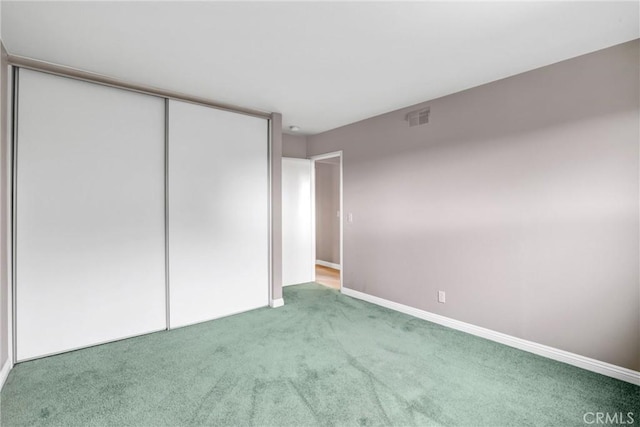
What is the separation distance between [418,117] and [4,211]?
3959mm

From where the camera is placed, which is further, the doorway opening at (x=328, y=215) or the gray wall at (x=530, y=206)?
the doorway opening at (x=328, y=215)

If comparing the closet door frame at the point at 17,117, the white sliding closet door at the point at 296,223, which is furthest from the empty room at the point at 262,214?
the white sliding closet door at the point at 296,223

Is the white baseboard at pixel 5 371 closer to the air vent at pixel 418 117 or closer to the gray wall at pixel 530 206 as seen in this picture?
the gray wall at pixel 530 206

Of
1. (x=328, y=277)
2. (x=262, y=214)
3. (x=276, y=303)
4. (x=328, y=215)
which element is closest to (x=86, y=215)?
(x=262, y=214)

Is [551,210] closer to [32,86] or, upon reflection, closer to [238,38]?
[238,38]

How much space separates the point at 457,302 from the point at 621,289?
4.28 ft

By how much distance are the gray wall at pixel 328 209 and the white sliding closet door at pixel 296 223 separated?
1.22 metres

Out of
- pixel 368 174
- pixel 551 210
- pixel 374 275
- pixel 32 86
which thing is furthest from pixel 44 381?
pixel 551 210

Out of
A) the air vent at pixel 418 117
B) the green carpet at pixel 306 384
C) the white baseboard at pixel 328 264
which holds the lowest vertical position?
the green carpet at pixel 306 384

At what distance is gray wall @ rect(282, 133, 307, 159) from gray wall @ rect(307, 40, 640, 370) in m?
1.77

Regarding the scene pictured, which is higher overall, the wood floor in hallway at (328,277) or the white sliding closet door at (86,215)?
the white sliding closet door at (86,215)

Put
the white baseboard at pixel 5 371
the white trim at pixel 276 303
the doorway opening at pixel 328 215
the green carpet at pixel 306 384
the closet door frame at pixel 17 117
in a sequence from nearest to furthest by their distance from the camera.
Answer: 1. the green carpet at pixel 306 384
2. the white baseboard at pixel 5 371
3. the closet door frame at pixel 17 117
4. the white trim at pixel 276 303
5. the doorway opening at pixel 328 215

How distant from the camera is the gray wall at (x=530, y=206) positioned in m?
2.34

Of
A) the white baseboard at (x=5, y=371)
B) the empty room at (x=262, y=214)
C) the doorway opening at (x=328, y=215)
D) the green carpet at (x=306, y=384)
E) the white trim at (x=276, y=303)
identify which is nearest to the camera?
the green carpet at (x=306, y=384)
